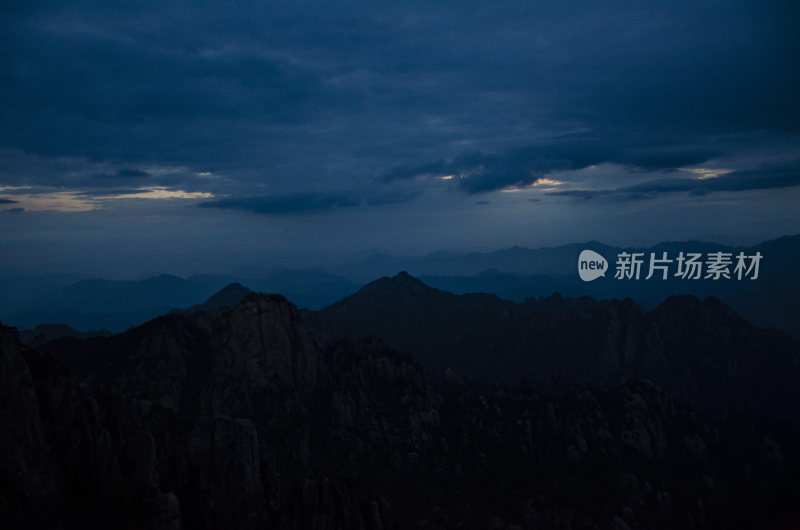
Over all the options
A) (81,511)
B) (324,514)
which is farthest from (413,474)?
(81,511)

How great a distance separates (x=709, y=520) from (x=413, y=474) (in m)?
62.6

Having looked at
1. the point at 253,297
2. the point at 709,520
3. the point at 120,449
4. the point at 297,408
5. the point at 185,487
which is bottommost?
the point at 709,520

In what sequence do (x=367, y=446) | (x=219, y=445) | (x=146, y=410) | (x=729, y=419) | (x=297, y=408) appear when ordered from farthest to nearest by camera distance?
(x=729, y=419) → (x=297, y=408) → (x=367, y=446) → (x=146, y=410) → (x=219, y=445)

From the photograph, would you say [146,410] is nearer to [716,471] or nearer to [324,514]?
[324,514]

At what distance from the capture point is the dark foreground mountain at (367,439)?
74750 millimetres

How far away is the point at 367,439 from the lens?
415 feet

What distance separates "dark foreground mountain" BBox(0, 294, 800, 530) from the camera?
7475 cm

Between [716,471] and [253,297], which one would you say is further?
[253,297]

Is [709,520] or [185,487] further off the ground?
[185,487]

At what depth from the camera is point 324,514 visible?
7769 cm

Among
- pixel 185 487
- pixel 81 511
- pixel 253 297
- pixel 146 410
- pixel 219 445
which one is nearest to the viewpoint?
pixel 81 511

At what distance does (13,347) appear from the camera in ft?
200

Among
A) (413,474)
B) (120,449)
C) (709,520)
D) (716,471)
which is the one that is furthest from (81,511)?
(716,471)

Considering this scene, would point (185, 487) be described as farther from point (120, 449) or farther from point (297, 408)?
point (297, 408)
